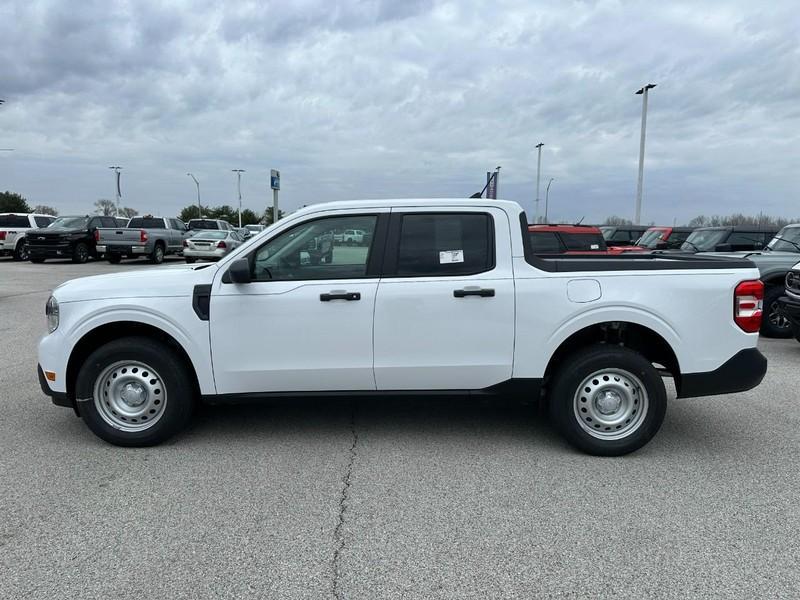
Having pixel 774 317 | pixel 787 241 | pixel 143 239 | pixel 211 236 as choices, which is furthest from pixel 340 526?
pixel 143 239

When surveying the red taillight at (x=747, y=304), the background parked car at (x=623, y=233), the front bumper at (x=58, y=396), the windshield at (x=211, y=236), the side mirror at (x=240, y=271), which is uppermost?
the background parked car at (x=623, y=233)

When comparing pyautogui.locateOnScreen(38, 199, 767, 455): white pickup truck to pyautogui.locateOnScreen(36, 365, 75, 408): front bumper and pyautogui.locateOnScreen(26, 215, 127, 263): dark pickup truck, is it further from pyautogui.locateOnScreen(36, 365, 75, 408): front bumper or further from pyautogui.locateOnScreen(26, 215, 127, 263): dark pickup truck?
pyautogui.locateOnScreen(26, 215, 127, 263): dark pickup truck

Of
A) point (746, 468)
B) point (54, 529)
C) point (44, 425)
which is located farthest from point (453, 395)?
point (44, 425)

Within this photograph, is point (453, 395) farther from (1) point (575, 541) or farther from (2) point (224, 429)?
(2) point (224, 429)

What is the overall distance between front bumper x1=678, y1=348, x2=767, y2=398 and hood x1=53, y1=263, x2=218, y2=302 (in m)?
3.50

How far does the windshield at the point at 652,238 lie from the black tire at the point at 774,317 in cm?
631

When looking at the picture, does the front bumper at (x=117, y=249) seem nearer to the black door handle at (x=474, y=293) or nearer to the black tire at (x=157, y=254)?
the black tire at (x=157, y=254)

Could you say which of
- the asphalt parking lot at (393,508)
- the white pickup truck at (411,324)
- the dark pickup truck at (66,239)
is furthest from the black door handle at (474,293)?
the dark pickup truck at (66,239)

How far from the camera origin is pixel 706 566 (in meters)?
2.88

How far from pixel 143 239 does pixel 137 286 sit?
21.0 metres

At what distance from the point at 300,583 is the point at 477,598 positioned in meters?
0.81

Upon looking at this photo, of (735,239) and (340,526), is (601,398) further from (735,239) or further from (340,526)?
(735,239)

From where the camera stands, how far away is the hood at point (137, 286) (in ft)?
13.8

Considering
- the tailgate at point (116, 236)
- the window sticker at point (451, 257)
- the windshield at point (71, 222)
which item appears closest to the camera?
the window sticker at point (451, 257)
